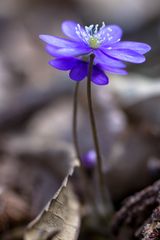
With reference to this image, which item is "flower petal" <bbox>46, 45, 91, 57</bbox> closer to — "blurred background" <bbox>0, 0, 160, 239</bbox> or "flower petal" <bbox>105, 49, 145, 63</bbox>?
"flower petal" <bbox>105, 49, 145, 63</bbox>

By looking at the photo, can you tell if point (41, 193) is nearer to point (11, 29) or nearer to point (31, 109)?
point (31, 109)

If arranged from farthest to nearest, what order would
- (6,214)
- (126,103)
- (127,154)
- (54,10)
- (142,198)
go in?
1. (54,10)
2. (126,103)
3. (127,154)
4. (6,214)
5. (142,198)

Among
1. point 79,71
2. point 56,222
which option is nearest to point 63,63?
point 79,71

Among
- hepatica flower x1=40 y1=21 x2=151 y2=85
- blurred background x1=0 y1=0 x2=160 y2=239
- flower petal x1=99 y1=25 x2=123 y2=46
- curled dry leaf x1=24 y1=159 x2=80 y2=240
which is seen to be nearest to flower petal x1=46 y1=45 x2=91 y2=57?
hepatica flower x1=40 y1=21 x2=151 y2=85

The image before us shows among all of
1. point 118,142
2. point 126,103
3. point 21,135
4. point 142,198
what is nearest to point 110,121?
point 126,103

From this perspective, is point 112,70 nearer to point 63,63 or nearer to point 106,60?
point 106,60
